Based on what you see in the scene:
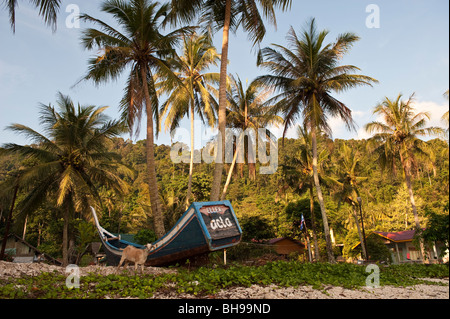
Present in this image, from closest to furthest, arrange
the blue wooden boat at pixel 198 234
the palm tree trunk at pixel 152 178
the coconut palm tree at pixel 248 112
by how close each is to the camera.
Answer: the blue wooden boat at pixel 198 234, the palm tree trunk at pixel 152 178, the coconut palm tree at pixel 248 112

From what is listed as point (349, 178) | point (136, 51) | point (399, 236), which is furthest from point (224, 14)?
point (399, 236)

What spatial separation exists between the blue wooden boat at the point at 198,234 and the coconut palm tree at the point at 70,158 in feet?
29.7

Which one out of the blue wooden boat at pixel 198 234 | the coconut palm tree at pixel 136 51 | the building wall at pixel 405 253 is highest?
the coconut palm tree at pixel 136 51

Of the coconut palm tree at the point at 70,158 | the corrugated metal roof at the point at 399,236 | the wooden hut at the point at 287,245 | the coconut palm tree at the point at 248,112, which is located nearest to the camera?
the coconut palm tree at the point at 70,158

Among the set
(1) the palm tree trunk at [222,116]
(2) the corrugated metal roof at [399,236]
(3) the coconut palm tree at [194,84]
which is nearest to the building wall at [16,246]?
(3) the coconut palm tree at [194,84]

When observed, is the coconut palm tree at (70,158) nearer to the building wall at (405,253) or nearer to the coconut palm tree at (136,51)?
the coconut palm tree at (136,51)

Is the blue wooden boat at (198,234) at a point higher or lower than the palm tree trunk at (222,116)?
lower

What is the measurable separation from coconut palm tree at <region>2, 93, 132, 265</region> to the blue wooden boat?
9045 millimetres

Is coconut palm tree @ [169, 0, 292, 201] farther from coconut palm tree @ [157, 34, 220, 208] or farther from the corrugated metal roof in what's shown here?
the corrugated metal roof

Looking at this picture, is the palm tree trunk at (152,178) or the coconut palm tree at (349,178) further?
the coconut palm tree at (349,178)

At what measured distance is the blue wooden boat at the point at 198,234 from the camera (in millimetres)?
7977

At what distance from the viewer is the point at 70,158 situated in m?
17.4

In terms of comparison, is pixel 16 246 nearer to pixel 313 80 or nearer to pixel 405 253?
pixel 313 80
